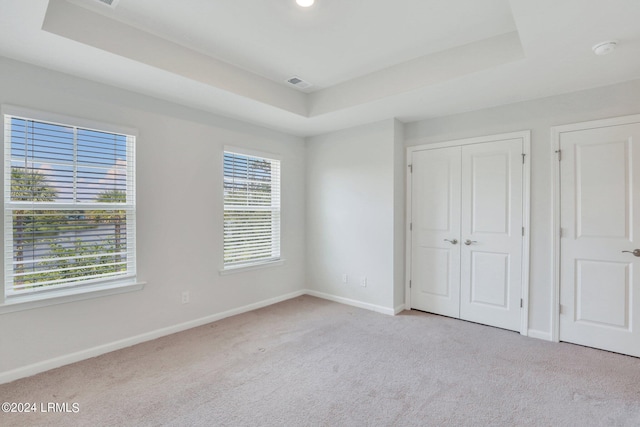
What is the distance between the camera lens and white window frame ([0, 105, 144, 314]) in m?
2.35

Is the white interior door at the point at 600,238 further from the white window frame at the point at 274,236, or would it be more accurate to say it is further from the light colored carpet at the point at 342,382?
the white window frame at the point at 274,236

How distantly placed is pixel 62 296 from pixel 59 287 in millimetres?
93

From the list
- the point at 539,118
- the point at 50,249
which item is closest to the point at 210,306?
the point at 50,249

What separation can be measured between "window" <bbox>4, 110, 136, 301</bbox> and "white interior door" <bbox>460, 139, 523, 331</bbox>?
3.56 metres

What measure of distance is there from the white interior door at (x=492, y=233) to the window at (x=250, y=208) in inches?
95.9

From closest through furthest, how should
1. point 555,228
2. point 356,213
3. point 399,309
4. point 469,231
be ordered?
1. point 555,228
2. point 469,231
3. point 399,309
4. point 356,213

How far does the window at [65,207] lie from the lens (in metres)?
2.41

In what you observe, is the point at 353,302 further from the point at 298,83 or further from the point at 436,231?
the point at 298,83

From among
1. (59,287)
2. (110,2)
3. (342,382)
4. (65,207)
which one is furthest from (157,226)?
(342,382)

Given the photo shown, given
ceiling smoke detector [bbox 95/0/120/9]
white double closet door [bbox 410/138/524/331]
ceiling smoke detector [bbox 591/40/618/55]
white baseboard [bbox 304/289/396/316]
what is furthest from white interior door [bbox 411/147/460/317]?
ceiling smoke detector [bbox 95/0/120/9]

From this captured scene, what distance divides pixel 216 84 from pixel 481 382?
332cm

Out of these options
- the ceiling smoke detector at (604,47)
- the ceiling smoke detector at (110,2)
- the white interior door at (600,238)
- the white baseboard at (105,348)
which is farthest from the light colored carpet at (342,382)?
the ceiling smoke detector at (110,2)

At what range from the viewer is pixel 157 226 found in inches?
124

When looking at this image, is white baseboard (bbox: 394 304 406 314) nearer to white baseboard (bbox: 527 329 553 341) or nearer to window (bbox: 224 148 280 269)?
white baseboard (bbox: 527 329 553 341)
